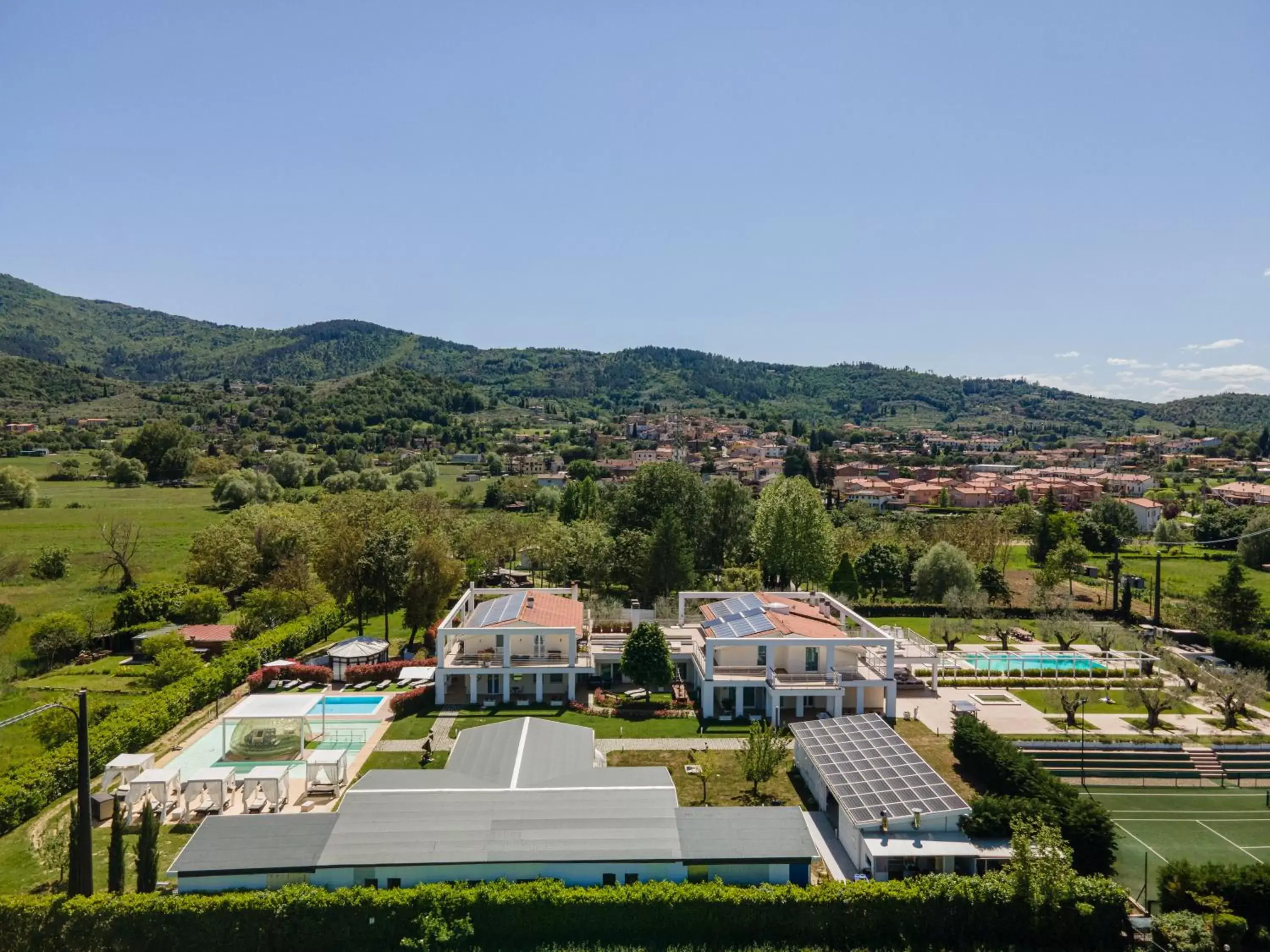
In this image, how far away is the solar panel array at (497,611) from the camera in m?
33.2

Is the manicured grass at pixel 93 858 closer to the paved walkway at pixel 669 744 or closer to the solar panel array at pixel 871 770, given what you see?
the paved walkway at pixel 669 744

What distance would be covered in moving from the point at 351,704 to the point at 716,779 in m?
15.8

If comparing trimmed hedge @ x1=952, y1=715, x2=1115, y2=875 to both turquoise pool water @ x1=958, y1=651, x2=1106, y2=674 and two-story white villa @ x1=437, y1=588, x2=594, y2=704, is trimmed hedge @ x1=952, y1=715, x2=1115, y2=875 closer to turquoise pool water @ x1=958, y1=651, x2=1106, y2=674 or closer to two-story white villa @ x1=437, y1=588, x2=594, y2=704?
turquoise pool water @ x1=958, y1=651, x2=1106, y2=674


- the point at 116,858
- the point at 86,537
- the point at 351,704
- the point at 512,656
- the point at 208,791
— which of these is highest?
the point at 86,537

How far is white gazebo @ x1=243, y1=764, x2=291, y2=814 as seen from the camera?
22719 millimetres

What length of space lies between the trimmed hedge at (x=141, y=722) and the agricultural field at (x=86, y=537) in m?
12.8

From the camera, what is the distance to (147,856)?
56.1ft

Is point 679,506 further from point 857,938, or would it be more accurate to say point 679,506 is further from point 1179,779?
point 857,938

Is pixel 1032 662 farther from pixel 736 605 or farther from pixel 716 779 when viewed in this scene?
pixel 716 779

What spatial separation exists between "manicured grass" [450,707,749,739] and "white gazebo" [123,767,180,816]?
8.74m

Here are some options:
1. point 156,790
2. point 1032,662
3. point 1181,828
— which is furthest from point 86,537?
point 1181,828

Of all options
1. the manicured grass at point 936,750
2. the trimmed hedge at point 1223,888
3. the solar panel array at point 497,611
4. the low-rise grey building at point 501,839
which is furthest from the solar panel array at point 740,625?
the trimmed hedge at point 1223,888

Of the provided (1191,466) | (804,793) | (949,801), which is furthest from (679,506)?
(1191,466)

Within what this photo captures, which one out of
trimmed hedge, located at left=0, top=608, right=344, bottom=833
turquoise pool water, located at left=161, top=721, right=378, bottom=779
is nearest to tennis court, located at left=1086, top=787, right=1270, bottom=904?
turquoise pool water, located at left=161, top=721, right=378, bottom=779
